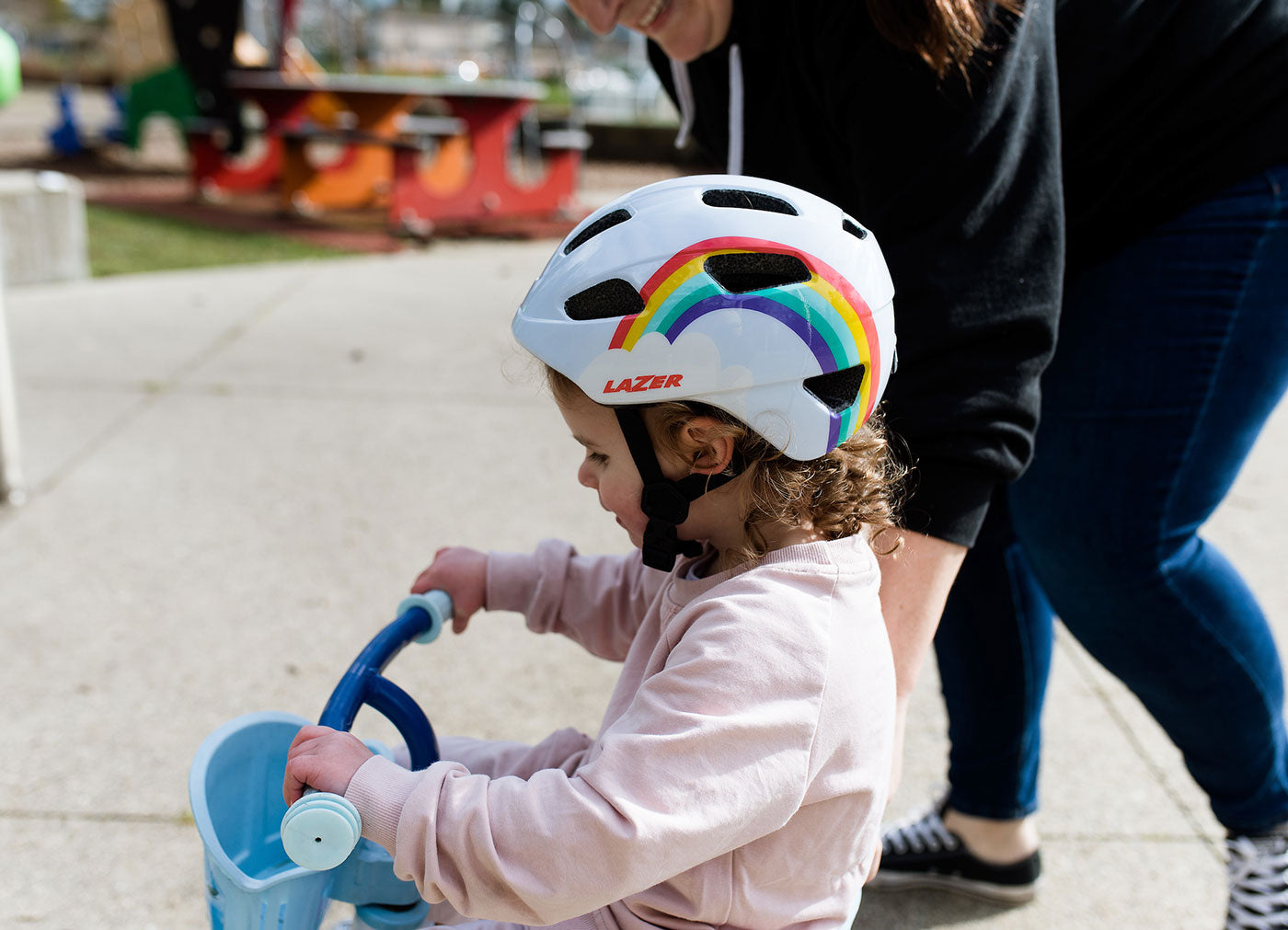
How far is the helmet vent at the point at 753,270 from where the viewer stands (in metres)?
1.43

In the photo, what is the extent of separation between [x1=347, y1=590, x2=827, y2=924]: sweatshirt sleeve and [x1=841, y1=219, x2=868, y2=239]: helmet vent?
50cm

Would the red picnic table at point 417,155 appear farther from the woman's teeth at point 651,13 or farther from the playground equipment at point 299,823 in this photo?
the playground equipment at point 299,823

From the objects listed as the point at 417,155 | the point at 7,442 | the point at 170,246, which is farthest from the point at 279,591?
the point at 417,155

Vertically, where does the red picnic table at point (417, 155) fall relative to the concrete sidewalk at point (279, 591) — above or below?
below

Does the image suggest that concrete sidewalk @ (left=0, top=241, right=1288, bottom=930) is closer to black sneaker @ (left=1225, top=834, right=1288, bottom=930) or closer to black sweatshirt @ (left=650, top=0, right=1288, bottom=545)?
black sneaker @ (left=1225, top=834, right=1288, bottom=930)

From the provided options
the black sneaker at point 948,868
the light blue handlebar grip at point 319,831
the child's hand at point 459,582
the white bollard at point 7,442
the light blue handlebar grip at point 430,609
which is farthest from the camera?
the white bollard at point 7,442

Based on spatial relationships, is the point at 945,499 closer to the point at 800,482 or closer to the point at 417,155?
the point at 800,482

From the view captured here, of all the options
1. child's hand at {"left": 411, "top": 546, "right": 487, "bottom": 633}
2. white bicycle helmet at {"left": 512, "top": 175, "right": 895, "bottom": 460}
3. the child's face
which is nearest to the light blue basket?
child's hand at {"left": 411, "top": 546, "right": 487, "bottom": 633}

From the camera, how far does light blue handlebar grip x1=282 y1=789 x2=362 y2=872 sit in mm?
1280

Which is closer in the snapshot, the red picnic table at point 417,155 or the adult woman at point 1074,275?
the adult woman at point 1074,275

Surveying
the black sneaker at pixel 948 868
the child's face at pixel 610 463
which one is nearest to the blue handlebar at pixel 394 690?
the child's face at pixel 610 463

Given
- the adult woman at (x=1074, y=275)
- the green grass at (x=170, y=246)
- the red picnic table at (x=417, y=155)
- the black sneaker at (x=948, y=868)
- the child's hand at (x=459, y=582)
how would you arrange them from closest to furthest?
the adult woman at (x=1074, y=275), the child's hand at (x=459, y=582), the black sneaker at (x=948, y=868), the green grass at (x=170, y=246), the red picnic table at (x=417, y=155)

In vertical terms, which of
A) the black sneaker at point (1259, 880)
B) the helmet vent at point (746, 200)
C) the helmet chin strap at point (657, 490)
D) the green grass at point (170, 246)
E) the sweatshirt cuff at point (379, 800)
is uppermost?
the helmet vent at point (746, 200)

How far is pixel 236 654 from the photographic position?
10.0 ft
